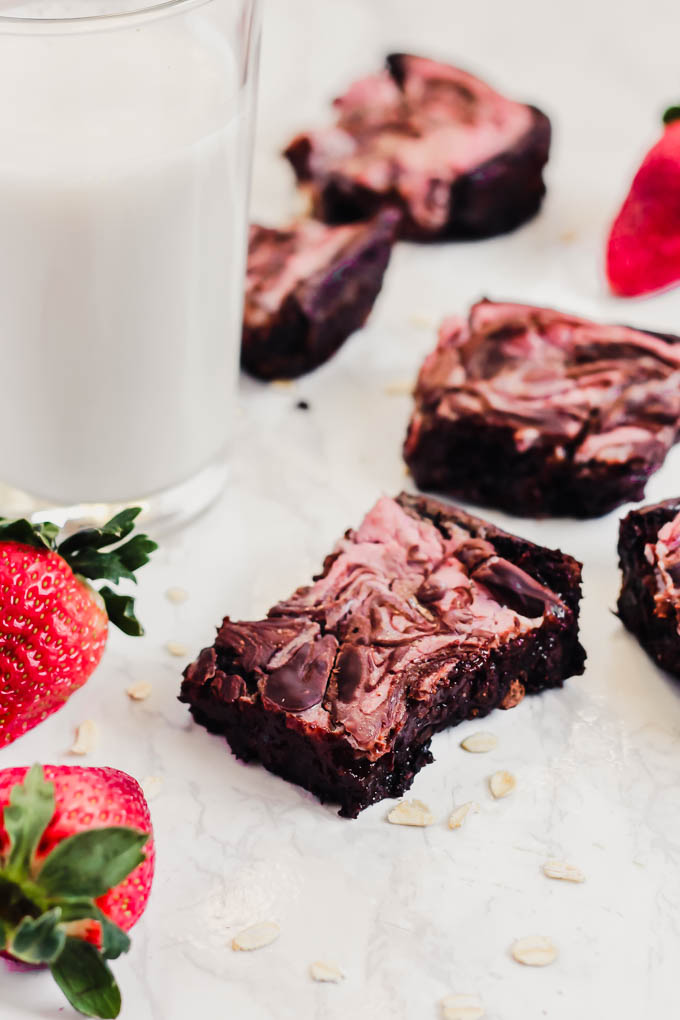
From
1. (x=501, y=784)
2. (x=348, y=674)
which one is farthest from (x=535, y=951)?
(x=348, y=674)

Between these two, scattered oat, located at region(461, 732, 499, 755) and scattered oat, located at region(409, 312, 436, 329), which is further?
scattered oat, located at region(409, 312, 436, 329)

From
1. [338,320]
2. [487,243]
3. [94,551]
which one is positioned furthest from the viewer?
[487,243]

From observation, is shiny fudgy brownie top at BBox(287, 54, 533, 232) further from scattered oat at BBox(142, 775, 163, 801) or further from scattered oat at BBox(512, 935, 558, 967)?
scattered oat at BBox(512, 935, 558, 967)

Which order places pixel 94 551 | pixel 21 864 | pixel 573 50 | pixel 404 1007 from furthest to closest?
pixel 573 50, pixel 94 551, pixel 404 1007, pixel 21 864

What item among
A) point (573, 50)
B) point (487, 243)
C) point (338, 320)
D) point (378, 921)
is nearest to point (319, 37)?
point (573, 50)

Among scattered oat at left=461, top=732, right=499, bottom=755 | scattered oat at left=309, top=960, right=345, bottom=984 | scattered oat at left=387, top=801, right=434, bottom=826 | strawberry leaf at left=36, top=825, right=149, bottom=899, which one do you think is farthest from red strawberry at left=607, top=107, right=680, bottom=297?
strawberry leaf at left=36, top=825, right=149, bottom=899

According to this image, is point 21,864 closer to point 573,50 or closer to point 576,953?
point 576,953

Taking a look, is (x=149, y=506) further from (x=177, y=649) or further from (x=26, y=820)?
(x=26, y=820)

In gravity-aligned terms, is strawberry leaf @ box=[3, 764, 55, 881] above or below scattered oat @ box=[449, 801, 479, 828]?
above
